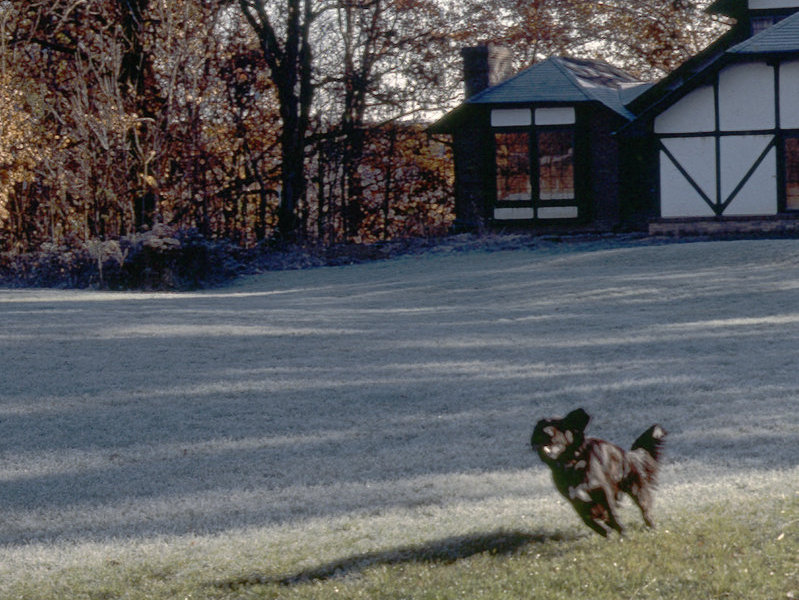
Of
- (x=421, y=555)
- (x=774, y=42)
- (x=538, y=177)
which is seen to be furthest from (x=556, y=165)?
(x=421, y=555)

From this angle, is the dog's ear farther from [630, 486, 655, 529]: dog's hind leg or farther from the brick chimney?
the brick chimney

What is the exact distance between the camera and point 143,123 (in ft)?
75.1

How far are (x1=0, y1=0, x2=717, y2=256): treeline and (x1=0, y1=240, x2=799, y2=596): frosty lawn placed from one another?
22.6 feet

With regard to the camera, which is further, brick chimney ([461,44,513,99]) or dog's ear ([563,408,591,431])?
brick chimney ([461,44,513,99])

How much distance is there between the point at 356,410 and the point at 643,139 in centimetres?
1948

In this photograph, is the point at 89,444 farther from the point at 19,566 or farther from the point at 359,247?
the point at 359,247

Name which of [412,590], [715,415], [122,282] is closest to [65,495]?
[412,590]

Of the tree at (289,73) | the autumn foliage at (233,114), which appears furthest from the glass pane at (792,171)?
the tree at (289,73)

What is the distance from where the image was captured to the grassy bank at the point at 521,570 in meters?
4.21

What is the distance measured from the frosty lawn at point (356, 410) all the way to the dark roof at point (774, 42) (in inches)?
366

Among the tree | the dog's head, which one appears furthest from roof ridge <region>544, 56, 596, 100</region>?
the dog's head

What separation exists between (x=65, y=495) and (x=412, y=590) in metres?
2.66

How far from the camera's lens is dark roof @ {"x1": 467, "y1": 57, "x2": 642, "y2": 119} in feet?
89.1

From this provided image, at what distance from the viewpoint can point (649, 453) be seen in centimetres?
489
